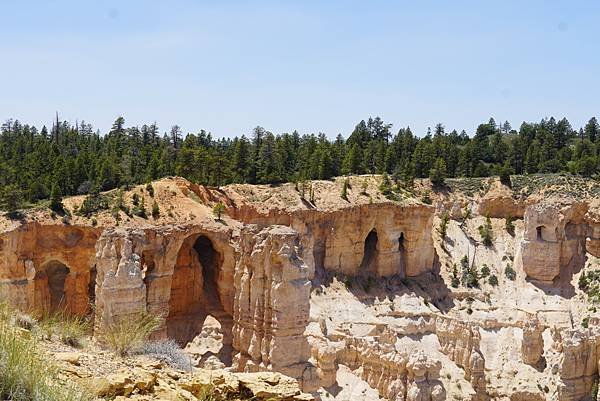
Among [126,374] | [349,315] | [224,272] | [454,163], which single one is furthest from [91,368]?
[454,163]

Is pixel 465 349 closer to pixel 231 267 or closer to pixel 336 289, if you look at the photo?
pixel 231 267

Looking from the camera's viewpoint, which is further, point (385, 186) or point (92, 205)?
point (385, 186)

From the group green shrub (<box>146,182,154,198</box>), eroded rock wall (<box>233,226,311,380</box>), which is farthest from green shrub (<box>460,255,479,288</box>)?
eroded rock wall (<box>233,226,311,380</box>)

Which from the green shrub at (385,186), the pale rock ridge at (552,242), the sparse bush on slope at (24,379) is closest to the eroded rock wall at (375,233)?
the green shrub at (385,186)

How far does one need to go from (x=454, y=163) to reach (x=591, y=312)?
2873 cm

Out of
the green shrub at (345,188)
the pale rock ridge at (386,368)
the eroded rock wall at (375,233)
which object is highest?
the green shrub at (345,188)

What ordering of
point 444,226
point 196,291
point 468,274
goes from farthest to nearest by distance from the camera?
point 444,226
point 468,274
point 196,291

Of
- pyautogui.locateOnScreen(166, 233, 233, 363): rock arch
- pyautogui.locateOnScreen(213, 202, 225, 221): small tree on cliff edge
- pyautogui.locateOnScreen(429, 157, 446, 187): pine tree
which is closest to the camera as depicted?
pyautogui.locateOnScreen(166, 233, 233, 363): rock arch

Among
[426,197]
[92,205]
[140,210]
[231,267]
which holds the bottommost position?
[231,267]

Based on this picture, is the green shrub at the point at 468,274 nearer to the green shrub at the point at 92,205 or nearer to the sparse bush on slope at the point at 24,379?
the green shrub at the point at 92,205

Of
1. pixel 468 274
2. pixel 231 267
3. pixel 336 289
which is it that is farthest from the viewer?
pixel 468 274

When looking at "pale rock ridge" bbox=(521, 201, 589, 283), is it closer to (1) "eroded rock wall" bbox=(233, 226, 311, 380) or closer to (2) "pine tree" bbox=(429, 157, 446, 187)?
(2) "pine tree" bbox=(429, 157, 446, 187)

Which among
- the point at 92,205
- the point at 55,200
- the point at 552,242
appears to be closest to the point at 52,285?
the point at 55,200

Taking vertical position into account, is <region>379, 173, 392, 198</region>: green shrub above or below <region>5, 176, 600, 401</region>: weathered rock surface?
above
